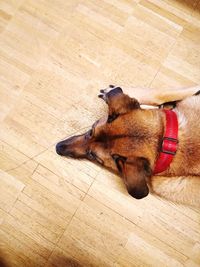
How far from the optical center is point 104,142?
2234 millimetres

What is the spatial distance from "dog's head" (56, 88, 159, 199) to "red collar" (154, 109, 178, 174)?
3.3 inches

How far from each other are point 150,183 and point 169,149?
559 mm

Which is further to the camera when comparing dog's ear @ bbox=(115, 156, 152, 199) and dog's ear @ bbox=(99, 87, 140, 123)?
dog's ear @ bbox=(99, 87, 140, 123)

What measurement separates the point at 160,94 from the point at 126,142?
0.96m

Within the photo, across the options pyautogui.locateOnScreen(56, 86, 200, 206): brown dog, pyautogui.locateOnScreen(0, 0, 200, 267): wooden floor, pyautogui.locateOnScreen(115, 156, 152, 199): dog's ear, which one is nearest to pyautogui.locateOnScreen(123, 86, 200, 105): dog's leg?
pyautogui.locateOnScreen(0, 0, 200, 267): wooden floor

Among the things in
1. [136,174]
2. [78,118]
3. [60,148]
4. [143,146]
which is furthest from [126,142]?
[78,118]

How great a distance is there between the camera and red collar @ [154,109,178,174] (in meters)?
2.14

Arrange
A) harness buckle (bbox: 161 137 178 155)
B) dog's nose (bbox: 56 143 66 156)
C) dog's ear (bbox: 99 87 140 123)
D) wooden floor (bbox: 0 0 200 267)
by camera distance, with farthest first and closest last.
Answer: wooden floor (bbox: 0 0 200 267), dog's nose (bbox: 56 143 66 156), dog's ear (bbox: 99 87 140 123), harness buckle (bbox: 161 137 178 155)

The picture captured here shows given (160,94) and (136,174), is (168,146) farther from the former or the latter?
(160,94)

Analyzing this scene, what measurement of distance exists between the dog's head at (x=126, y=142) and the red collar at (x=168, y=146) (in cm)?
8

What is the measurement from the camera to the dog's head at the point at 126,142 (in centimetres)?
214

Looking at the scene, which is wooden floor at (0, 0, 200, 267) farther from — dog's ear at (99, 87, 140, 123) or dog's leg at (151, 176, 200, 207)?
dog's ear at (99, 87, 140, 123)

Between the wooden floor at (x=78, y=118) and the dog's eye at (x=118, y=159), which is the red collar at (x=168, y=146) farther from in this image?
the wooden floor at (x=78, y=118)

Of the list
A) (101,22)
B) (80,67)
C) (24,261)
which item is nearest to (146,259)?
(24,261)
